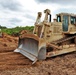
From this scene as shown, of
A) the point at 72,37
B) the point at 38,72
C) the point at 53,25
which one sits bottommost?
the point at 38,72

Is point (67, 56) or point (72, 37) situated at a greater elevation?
point (72, 37)

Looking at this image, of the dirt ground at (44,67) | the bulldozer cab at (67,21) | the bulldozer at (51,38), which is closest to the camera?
the dirt ground at (44,67)

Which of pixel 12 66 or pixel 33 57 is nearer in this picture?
pixel 12 66

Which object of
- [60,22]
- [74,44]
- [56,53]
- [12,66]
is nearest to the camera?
[12,66]

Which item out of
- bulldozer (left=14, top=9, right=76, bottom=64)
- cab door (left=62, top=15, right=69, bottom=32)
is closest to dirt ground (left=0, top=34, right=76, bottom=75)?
bulldozer (left=14, top=9, right=76, bottom=64)

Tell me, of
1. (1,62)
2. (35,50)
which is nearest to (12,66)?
(1,62)

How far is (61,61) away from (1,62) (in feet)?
9.55

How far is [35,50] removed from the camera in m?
9.55

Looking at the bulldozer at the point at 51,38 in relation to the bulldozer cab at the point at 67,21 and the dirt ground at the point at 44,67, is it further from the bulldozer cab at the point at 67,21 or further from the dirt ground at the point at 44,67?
the dirt ground at the point at 44,67

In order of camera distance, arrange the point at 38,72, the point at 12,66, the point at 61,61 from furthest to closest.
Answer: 1. the point at 61,61
2. the point at 12,66
3. the point at 38,72

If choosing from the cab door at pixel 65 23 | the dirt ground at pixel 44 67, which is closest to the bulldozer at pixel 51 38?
the cab door at pixel 65 23

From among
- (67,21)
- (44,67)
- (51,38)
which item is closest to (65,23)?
(67,21)

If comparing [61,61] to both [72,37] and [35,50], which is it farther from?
[72,37]

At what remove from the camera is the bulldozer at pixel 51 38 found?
925 centimetres
